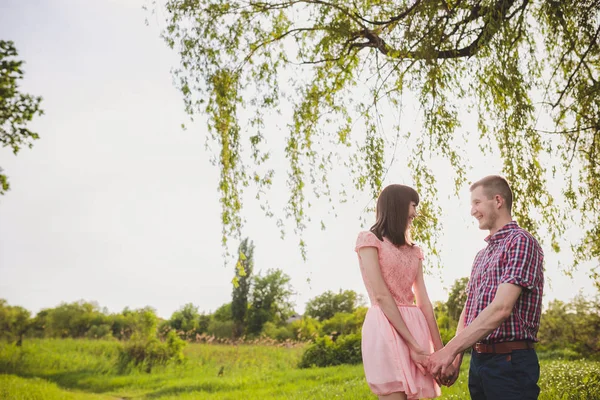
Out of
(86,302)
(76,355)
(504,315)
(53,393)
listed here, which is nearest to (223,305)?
(86,302)

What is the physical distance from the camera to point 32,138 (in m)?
9.52

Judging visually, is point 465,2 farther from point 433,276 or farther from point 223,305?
point 223,305

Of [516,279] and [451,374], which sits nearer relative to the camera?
[516,279]

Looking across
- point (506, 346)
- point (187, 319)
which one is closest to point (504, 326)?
point (506, 346)

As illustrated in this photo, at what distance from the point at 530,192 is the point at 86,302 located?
1237 inches

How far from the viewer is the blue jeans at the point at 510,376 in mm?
2531

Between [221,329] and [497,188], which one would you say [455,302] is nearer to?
A: [497,188]

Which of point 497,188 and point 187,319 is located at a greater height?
point 187,319

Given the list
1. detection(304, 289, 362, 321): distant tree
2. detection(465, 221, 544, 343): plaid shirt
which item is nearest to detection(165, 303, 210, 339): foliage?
detection(304, 289, 362, 321): distant tree

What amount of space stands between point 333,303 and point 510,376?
3164 cm

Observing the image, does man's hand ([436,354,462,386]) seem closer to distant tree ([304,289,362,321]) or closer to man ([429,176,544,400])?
man ([429,176,544,400])

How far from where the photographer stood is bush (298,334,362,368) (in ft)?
41.9

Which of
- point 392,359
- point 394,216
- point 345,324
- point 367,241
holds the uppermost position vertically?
point 394,216

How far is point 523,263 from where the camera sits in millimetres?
2602
